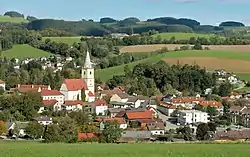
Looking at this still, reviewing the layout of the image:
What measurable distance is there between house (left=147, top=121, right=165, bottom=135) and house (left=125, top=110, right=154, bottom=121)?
2.96 metres

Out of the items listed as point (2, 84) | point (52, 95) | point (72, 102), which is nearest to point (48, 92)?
point (52, 95)

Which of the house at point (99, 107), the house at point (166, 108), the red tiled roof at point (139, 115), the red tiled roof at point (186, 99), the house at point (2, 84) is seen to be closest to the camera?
the red tiled roof at point (139, 115)

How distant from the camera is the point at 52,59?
89312 millimetres

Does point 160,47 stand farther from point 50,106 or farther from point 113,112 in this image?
point 50,106

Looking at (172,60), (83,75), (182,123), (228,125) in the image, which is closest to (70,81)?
(83,75)

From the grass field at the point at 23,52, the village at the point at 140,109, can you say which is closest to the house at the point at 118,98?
the village at the point at 140,109

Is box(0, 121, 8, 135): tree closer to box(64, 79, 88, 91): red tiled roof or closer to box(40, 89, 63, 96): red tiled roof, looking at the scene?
box(40, 89, 63, 96): red tiled roof

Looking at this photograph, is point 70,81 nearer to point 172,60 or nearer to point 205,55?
point 172,60

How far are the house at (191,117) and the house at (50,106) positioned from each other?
40.9 feet

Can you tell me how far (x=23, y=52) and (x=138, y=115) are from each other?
168ft

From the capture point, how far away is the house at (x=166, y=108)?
5531 centimetres

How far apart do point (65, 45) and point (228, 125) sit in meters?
53.4

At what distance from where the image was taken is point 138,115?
4866cm

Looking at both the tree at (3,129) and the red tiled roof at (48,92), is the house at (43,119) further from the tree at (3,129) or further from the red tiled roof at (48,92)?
the red tiled roof at (48,92)
